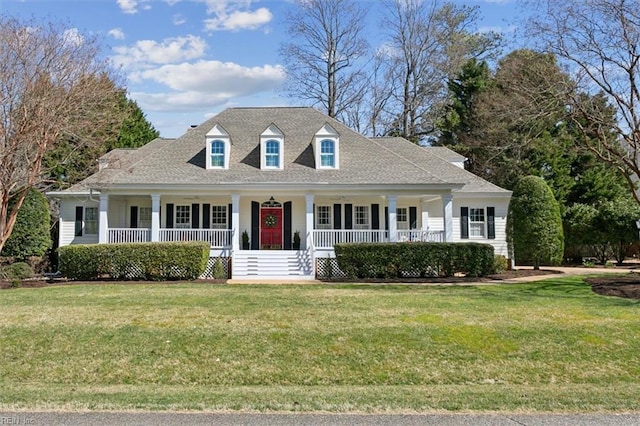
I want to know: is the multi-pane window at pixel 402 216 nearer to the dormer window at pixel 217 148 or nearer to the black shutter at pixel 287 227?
the black shutter at pixel 287 227

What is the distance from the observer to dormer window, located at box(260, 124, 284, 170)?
2112 centimetres

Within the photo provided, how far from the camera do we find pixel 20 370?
23.3ft

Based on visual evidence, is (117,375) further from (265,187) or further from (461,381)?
(265,187)

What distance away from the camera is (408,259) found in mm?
17531

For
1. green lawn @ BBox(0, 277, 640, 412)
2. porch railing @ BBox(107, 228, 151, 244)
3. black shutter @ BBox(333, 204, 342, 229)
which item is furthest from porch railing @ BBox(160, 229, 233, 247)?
green lawn @ BBox(0, 277, 640, 412)

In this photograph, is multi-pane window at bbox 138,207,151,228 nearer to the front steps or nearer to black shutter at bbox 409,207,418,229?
the front steps

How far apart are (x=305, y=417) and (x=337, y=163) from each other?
1683 centimetres

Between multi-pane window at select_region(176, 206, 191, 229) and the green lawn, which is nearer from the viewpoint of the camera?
the green lawn

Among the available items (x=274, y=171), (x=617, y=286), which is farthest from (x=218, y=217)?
(x=617, y=286)

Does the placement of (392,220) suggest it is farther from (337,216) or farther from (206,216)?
(206,216)

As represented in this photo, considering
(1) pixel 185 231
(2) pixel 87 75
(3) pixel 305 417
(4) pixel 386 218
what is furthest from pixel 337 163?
(3) pixel 305 417

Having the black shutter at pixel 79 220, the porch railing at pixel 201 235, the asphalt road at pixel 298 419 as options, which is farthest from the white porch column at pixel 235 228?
the asphalt road at pixel 298 419

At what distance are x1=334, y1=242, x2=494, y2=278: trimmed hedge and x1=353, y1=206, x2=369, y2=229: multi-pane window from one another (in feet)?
14.5

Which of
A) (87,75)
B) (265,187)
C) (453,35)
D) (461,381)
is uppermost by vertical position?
(453,35)
